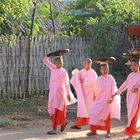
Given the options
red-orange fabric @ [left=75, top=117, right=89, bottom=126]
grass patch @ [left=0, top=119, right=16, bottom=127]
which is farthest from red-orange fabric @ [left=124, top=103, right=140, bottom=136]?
grass patch @ [left=0, top=119, right=16, bottom=127]

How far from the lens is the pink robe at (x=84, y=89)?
33.4ft

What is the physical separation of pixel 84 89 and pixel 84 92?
0.06 metres

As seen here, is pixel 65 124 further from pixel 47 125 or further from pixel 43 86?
pixel 43 86

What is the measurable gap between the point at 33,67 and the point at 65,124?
13.4 feet

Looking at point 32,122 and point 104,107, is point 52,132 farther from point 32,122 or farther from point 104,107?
point 32,122

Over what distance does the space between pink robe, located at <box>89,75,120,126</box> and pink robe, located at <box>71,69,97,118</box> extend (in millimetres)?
703

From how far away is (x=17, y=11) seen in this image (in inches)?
529

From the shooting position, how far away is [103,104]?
9.36m

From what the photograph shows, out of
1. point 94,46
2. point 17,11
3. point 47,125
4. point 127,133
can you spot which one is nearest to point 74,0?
point 94,46

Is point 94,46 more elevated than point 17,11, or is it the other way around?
point 17,11

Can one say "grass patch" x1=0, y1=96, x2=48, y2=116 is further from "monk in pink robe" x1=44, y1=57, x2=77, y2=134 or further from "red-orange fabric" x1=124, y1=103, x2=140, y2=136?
"red-orange fabric" x1=124, y1=103, x2=140, y2=136

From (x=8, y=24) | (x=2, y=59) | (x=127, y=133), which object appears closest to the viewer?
(x=127, y=133)

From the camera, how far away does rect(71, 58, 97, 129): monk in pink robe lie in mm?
10156

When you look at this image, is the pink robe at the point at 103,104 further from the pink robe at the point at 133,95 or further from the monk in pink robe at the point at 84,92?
the monk in pink robe at the point at 84,92
